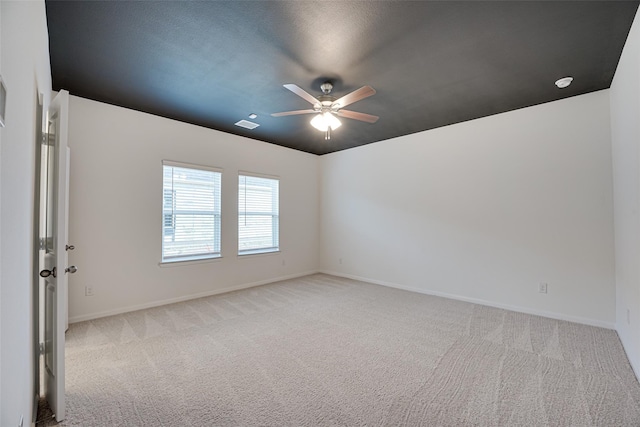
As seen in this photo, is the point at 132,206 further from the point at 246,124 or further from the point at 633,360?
the point at 633,360

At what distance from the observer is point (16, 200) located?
1.20 metres

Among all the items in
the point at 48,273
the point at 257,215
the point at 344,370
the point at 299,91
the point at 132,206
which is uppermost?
the point at 299,91

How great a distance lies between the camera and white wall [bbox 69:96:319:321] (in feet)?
11.3

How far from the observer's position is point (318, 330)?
3186 millimetres

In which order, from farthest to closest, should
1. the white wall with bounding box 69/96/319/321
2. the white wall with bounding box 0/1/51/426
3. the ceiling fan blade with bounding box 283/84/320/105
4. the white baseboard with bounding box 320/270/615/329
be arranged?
the white wall with bounding box 69/96/319/321, the white baseboard with bounding box 320/270/615/329, the ceiling fan blade with bounding box 283/84/320/105, the white wall with bounding box 0/1/51/426

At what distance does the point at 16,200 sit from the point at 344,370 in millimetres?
2300

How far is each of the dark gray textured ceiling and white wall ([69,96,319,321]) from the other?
38 centimetres

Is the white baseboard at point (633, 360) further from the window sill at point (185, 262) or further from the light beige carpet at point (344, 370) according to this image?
the window sill at point (185, 262)

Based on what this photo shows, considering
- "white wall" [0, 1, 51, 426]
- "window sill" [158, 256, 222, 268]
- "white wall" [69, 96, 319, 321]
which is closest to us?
"white wall" [0, 1, 51, 426]

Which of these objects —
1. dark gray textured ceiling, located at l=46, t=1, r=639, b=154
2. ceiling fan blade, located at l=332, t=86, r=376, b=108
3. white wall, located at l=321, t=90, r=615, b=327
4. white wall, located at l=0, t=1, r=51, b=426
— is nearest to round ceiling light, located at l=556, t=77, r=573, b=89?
dark gray textured ceiling, located at l=46, t=1, r=639, b=154

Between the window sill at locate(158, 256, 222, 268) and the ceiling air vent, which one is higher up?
the ceiling air vent

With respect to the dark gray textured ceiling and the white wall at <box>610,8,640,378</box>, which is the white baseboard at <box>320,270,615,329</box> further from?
the dark gray textured ceiling

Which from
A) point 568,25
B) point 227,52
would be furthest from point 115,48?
point 568,25

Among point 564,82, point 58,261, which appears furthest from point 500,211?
point 58,261
